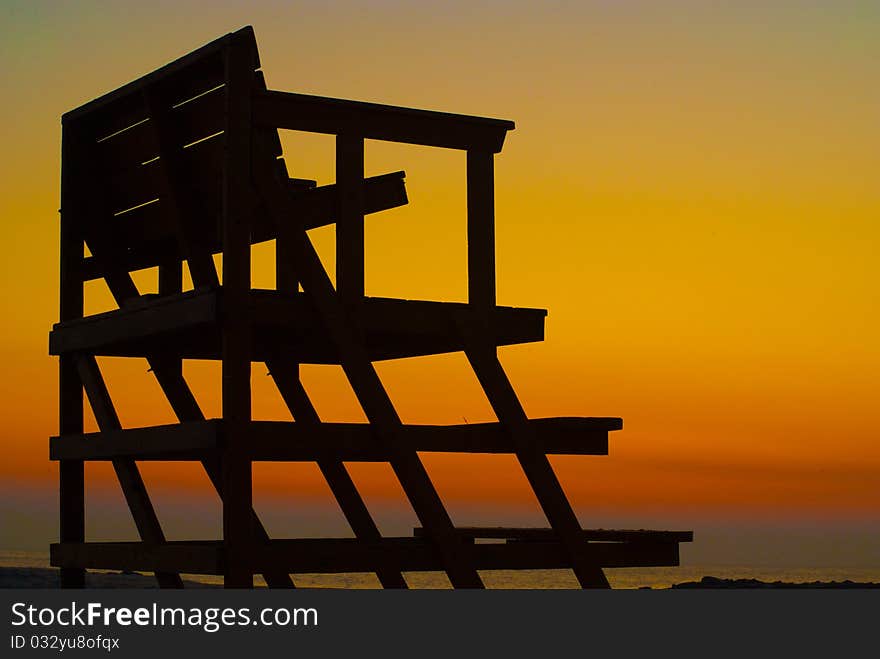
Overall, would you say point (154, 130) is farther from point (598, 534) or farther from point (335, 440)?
point (598, 534)

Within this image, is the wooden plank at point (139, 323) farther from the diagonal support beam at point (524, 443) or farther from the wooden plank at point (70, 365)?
the diagonal support beam at point (524, 443)

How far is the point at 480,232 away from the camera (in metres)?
11.3

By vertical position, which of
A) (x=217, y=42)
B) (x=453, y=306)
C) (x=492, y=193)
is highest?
(x=217, y=42)

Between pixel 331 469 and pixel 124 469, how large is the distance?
153cm

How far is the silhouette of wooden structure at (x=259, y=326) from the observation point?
10.4 metres

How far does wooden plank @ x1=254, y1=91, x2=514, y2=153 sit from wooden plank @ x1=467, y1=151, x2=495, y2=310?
155 millimetres

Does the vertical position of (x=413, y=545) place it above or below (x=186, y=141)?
below

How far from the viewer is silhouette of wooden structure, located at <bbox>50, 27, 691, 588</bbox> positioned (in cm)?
1036

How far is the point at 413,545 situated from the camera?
1073 centimetres
